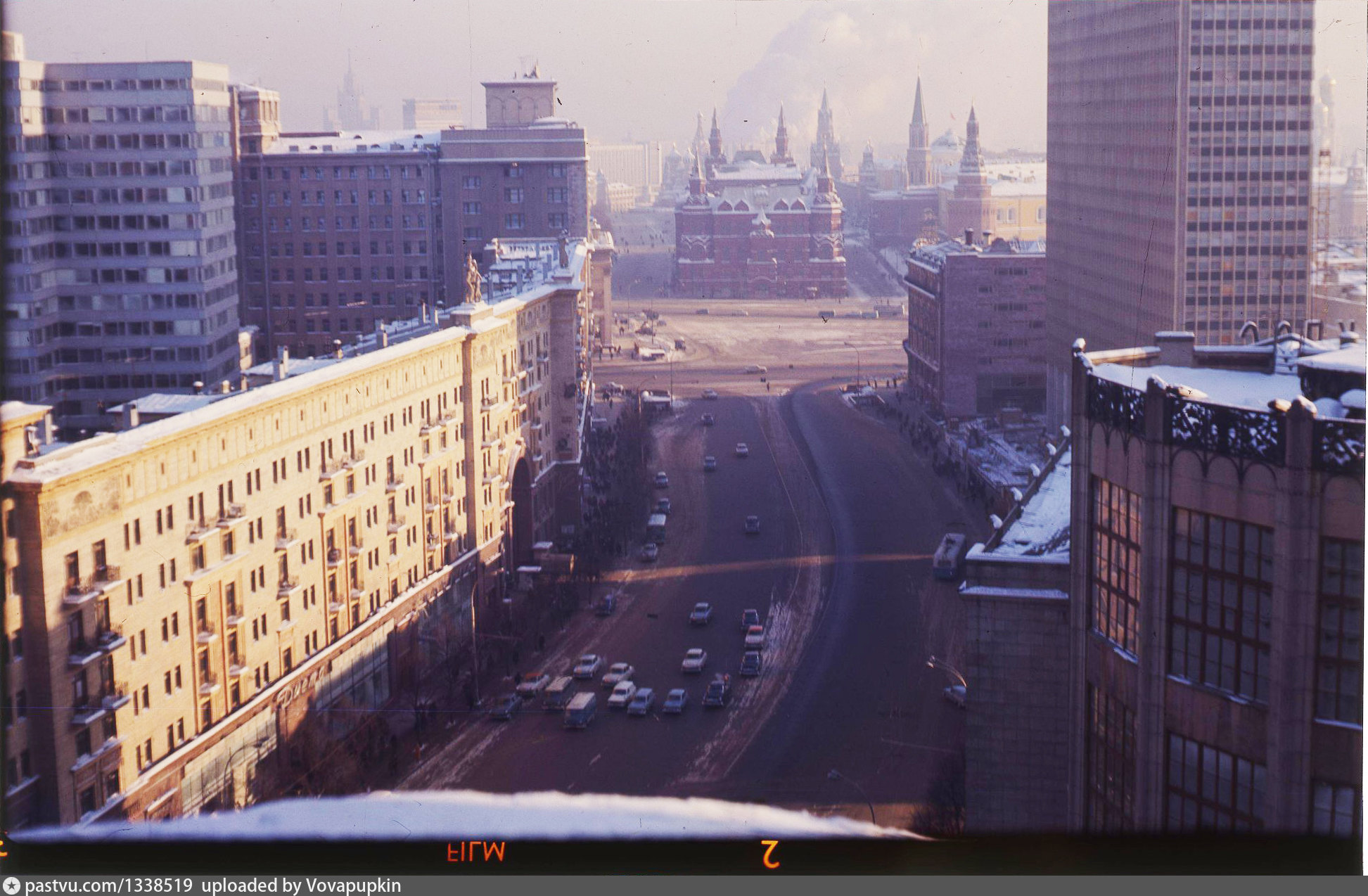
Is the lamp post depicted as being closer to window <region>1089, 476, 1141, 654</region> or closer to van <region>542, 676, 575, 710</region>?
van <region>542, 676, 575, 710</region>

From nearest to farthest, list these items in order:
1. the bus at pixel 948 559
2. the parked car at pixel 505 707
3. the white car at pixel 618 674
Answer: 1. the parked car at pixel 505 707
2. the white car at pixel 618 674
3. the bus at pixel 948 559

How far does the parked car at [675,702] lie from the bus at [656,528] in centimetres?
671

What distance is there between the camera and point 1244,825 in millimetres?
6305

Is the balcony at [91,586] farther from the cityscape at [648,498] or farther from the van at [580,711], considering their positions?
the van at [580,711]

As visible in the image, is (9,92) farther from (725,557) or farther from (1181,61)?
(1181,61)

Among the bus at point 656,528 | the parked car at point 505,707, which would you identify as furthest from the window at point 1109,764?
the bus at point 656,528

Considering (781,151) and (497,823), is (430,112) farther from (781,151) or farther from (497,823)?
(781,151)

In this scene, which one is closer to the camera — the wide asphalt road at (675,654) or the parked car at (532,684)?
the wide asphalt road at (675,654)

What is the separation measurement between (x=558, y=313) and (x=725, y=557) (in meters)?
4.27

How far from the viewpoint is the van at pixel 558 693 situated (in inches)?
575

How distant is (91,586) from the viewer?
→ 9.73 metres

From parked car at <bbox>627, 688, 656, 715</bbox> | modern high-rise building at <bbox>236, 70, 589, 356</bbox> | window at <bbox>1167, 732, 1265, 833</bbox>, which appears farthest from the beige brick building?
modern high-rise building at <bbox>236, 70, 589, 356</bbox>

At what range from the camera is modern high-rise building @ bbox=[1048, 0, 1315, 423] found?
24484 millimetres

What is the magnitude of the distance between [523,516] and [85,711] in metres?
10.9
